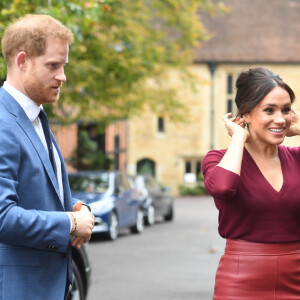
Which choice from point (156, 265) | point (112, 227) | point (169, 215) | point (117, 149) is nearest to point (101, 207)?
point (112, 227)

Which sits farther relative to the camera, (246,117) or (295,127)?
(295,127)

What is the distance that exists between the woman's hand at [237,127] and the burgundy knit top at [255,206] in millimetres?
187

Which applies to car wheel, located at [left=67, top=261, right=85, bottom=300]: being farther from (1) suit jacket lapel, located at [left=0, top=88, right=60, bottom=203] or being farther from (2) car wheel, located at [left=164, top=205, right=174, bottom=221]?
(2) car wheel, located at [left=164, top=205, right=174, bottom=221]

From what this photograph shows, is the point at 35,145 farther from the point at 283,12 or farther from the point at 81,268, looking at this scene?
the point at 283,12

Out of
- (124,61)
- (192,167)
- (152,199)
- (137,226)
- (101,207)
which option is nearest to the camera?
(101,207)

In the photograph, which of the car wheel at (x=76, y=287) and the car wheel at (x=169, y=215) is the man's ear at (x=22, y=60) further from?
the car wheel at (x=169, y=215)

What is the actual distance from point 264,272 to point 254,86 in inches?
33.2

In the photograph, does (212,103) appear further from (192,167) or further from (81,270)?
(81,270)

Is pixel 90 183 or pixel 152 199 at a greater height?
pixel 90 183

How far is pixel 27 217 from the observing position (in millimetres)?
2977

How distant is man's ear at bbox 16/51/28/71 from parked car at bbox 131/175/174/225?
1847cm

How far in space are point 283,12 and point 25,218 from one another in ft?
176

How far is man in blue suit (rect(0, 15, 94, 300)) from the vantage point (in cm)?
301

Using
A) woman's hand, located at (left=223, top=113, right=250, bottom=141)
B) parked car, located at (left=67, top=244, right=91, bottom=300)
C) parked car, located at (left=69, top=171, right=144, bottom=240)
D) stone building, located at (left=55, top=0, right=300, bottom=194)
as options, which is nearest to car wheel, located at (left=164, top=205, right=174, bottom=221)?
parked car, located at (left=69, top=171, right=144, bottom=240)
